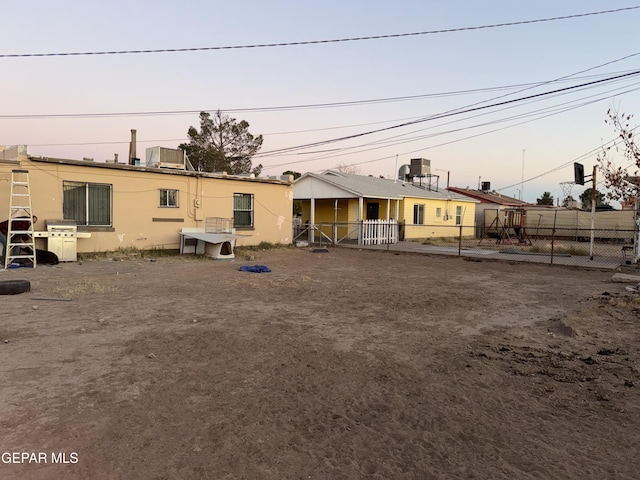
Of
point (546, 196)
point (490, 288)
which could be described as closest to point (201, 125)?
point (490, 288)

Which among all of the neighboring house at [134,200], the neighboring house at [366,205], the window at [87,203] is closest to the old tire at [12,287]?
the neighboring house at [134,200]

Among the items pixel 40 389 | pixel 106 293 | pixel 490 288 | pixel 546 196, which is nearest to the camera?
pixel 40 389

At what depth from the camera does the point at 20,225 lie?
13094 mm

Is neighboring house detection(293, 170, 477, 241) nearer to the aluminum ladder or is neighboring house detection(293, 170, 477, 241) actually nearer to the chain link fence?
the chain link fence

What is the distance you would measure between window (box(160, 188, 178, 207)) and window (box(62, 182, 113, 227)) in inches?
76.2

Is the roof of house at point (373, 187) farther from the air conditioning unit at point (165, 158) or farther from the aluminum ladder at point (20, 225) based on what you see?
the aluminum ladder at point (20, 225)

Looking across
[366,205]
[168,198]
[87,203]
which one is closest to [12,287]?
[87,203]

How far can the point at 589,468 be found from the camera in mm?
2953

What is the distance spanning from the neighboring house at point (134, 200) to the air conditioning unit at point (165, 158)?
9.0 inches

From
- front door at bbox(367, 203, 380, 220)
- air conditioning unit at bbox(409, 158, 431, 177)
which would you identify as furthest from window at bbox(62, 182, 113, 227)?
air conditioning unit at bbox(409, 158, 431, 177)

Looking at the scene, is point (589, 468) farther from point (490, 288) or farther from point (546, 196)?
point (546, 196)

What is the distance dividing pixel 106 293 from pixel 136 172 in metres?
8.36

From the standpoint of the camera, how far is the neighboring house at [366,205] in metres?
25.3

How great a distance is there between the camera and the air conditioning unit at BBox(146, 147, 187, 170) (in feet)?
57.1
